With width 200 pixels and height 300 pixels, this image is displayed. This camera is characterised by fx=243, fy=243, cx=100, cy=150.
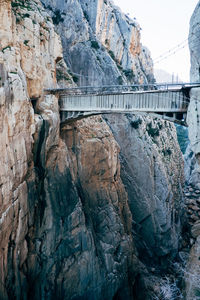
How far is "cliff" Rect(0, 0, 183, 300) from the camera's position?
37.0 feet

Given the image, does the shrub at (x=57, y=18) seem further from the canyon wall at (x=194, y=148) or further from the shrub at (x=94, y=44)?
the canyon wall at (x=194, y=148)

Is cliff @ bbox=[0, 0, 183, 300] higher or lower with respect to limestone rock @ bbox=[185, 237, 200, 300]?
higher

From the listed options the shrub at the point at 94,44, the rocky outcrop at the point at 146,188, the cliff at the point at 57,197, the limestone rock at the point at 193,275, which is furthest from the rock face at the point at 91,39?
the limestone rock at the point at 193,275

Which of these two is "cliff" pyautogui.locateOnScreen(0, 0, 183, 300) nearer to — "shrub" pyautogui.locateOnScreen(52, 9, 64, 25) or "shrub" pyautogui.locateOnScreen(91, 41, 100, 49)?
"shrub" pyautogui.locateOnScreen(91, 41, 100, 49)

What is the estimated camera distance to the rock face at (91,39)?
1017 inches

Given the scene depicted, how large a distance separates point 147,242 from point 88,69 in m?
18.6

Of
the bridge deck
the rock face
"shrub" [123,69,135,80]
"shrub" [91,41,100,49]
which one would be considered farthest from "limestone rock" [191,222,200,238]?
"shrub" [91,41,100,49]

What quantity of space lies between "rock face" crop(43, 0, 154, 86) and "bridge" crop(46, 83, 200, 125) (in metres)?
9.11

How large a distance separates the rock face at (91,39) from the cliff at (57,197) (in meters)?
6.00

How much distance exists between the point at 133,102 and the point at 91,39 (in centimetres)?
1692

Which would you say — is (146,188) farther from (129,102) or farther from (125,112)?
(129,102)

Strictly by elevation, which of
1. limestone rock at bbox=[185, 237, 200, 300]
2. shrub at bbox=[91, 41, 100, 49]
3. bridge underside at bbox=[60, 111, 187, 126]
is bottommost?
limestone rock at bbox=[185, 237, 200, 300]

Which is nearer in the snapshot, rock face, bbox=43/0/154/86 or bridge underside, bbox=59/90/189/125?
bridge underside, bbox=59/90/189/125

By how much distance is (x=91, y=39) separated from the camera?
2741 cm
